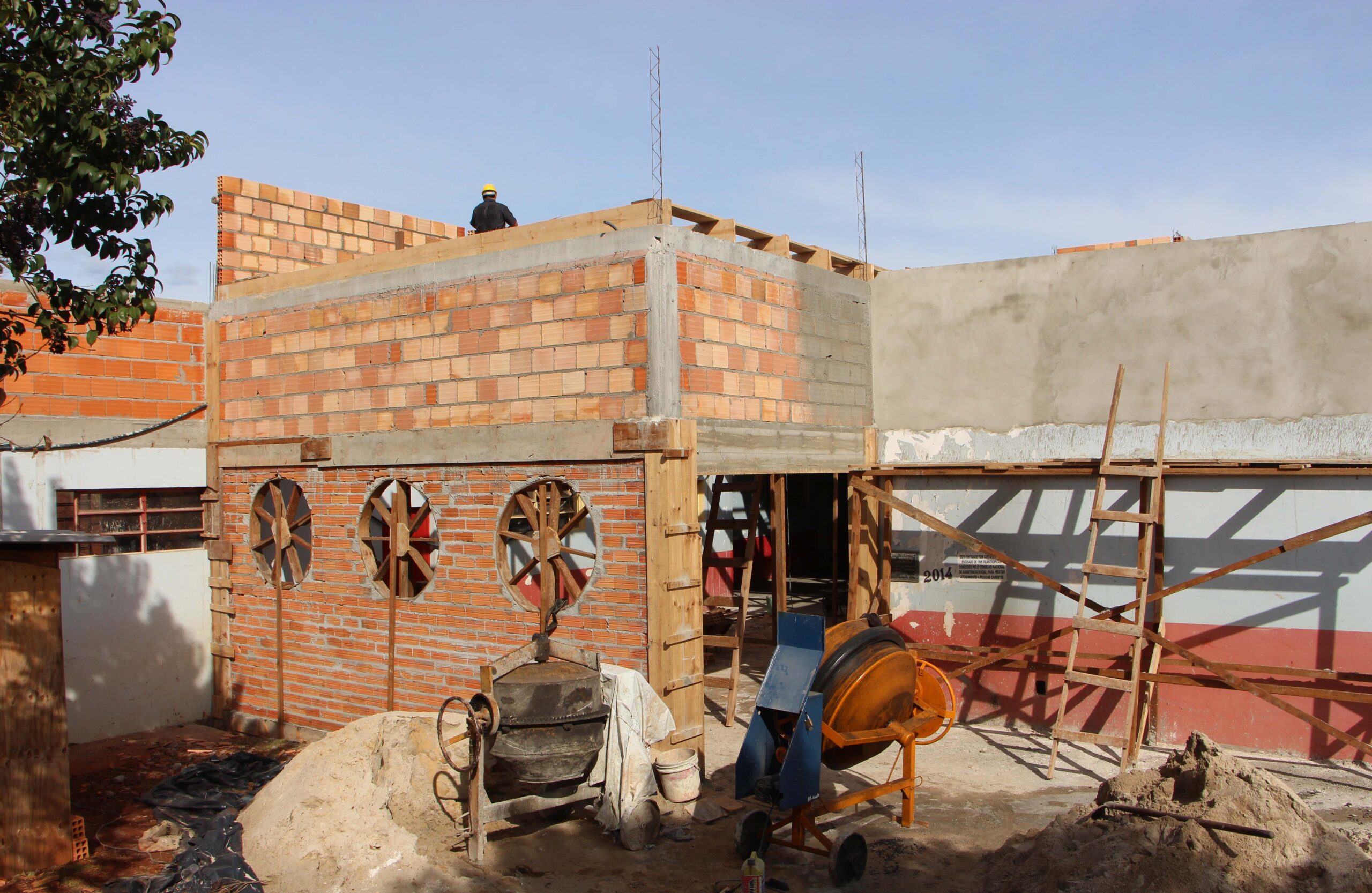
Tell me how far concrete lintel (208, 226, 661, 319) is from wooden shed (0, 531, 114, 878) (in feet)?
11.9

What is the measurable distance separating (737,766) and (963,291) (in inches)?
243

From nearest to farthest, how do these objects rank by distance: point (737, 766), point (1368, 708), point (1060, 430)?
1. point (737, 766)
2. point (1368, 708)
3. point (1060, 430)

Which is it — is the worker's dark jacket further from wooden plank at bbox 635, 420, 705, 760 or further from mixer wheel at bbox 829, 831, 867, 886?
mixer wheel at bbox 829, 831, 867, 886

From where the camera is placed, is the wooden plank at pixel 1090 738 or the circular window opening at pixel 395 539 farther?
the circular window opening at pixel 395 539

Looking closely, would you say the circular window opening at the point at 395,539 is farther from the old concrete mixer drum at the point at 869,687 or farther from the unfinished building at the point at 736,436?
the old concrete mixer drum at the point at 869,687

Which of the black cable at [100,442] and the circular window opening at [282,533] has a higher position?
the black cable at [100,442]

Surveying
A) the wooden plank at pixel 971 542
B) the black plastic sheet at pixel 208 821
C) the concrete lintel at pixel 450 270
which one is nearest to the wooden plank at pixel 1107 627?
the wooden plank at pixel 971 542

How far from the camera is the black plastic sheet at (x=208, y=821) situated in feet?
22.2

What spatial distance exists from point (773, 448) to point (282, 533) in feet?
17.6

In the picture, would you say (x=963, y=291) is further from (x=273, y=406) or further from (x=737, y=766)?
(x=273, y=406)

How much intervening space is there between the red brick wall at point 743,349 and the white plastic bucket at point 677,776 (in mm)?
2723

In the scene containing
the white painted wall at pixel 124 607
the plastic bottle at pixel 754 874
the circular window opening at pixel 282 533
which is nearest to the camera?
the plastic bottle at pixel 754 874

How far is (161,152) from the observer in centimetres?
812

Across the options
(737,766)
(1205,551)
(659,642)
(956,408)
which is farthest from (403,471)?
(1205,551)
